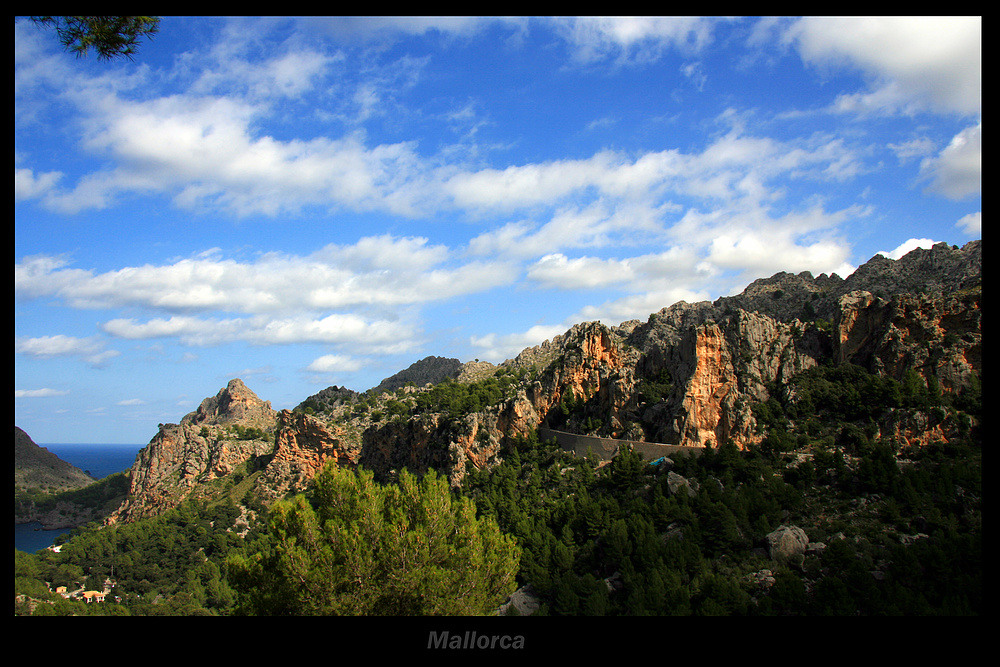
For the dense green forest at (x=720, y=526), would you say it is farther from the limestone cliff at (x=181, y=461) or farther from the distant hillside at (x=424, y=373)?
the distant hillside at (x=424, y=373)

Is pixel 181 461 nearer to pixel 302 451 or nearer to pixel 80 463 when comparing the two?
pixel 302 451

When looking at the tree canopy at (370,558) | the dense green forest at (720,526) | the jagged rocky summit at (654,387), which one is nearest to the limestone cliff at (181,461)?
the jagged rocky summit at (654,387)

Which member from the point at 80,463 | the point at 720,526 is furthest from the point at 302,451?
the point at 720,526

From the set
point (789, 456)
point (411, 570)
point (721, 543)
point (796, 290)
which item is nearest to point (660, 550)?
point (721, 543)

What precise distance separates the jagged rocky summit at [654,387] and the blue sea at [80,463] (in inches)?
296

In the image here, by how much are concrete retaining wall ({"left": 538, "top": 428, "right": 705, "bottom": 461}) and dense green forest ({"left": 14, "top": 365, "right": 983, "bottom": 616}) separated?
0.74m

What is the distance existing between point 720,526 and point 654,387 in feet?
46.8

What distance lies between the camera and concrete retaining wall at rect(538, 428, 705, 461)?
1203 inches

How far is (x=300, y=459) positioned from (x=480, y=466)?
26991 mm

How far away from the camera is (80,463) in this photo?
24562mm

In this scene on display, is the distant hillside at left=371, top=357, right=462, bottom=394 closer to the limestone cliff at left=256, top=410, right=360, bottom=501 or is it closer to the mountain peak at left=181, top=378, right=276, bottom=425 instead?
the mountain peak at left=181, top=378, right=276, bottom=425

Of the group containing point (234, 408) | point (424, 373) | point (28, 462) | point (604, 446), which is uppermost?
point (424, 373)

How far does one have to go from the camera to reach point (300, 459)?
5816 cm

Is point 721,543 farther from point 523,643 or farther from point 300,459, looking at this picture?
point 300,459
